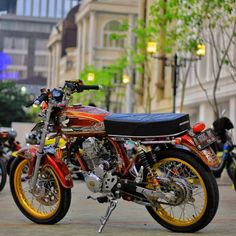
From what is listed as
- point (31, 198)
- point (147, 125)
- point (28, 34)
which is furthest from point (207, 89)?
point (28, 34)

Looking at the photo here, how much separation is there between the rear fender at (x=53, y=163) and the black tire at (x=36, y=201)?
0.24ft

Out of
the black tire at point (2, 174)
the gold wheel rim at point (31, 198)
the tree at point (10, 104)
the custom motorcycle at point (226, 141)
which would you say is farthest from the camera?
the tree at point (10, 104)

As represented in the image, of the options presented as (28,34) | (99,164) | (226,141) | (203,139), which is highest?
(28,34)

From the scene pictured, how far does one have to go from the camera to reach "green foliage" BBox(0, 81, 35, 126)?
209 ft

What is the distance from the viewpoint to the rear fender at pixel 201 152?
610 cm

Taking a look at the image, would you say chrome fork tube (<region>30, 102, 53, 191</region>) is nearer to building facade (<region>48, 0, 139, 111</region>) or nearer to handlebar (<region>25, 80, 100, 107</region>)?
handlebar (<region>25, 80, 100, 107</region>)

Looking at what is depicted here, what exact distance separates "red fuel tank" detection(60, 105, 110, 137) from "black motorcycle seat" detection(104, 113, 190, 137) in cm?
11

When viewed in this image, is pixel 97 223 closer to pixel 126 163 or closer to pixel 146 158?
pixel 126 163

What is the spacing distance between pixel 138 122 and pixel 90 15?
78625 mm

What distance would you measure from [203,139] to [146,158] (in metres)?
0.61

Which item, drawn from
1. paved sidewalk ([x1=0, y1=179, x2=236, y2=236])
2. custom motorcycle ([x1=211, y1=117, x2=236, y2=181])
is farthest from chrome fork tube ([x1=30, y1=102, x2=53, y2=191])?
custom motorcycle ([x1=211, y1=117, x2=236, y2=181])

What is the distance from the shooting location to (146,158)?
20.9 ft

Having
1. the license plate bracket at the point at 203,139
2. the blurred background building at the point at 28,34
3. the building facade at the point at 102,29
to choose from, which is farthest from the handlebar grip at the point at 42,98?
the blurred background building at the point at 28,34

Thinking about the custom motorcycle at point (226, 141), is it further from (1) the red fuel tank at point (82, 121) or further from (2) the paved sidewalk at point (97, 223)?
(1) the red fuel tank at point (82, 121)
